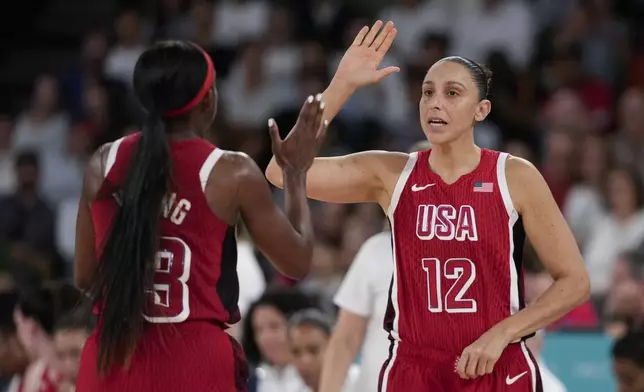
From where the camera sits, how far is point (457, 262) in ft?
16.3

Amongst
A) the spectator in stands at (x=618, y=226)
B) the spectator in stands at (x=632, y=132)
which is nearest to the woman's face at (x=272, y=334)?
the spectator in stands at (x=618, y=226)

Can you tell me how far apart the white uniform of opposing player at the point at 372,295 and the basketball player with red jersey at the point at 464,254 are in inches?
54.8

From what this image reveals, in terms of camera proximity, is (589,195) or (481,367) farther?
(589,195)

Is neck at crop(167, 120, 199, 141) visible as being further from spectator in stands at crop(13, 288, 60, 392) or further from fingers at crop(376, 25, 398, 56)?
spectator in stands at crop(13, 288, 60, 392)

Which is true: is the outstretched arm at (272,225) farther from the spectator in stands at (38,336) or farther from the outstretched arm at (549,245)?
the spectator in stands at (38,336)

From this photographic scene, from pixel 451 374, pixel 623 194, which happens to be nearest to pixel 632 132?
pixel 623 194

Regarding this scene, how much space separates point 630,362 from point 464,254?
183 cm

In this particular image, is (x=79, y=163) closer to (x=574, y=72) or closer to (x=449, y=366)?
(x=574, y=72)

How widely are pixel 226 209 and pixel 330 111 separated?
0.92 metres

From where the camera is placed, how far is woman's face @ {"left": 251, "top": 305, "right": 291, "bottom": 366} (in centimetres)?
769

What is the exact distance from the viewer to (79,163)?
12.8 meters

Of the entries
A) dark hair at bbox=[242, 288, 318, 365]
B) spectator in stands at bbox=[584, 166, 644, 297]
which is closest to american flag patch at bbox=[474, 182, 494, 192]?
dark hair at bbox=[242, 288, 318, 365]

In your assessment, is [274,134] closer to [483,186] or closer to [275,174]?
[275,174]

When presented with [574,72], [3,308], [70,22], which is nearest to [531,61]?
[574,72]
